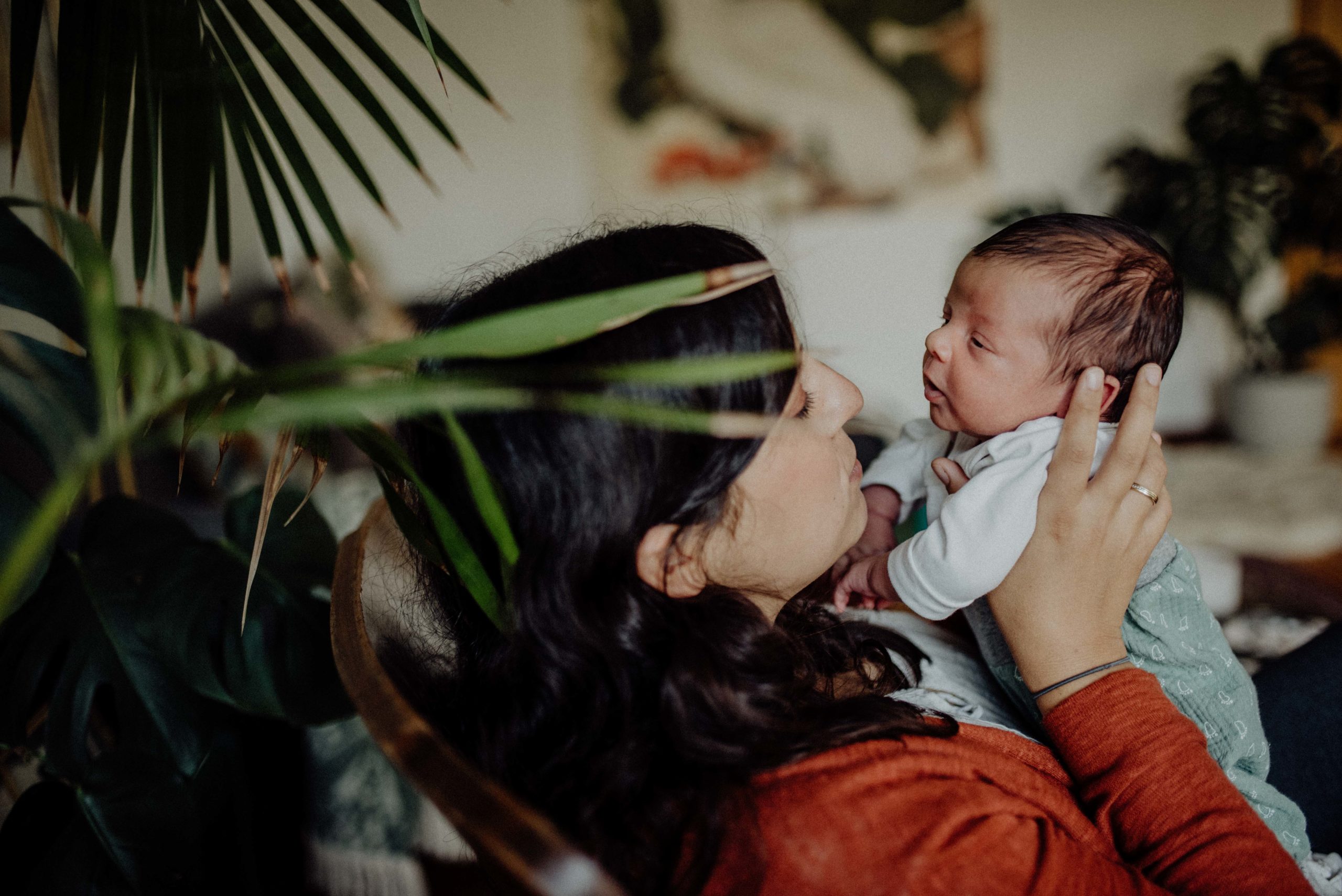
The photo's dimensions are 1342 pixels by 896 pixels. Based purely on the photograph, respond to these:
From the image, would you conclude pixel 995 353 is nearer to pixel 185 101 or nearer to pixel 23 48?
pixel 185 101

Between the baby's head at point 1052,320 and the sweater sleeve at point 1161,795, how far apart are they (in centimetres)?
33

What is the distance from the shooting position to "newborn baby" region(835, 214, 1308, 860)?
0.84 metres

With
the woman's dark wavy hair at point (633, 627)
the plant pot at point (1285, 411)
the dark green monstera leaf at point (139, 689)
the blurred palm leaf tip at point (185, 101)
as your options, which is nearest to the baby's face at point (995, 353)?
the woman's dark wavy hair at point (633, 627)

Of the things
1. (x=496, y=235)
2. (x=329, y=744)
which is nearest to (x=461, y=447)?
(x=329, y=744)

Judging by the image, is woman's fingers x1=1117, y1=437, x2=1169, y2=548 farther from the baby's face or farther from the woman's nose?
the woman's nose

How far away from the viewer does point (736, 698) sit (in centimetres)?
62

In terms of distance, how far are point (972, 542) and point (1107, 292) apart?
0.33m

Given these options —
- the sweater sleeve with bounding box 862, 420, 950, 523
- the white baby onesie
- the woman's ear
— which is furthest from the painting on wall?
the woman's ear

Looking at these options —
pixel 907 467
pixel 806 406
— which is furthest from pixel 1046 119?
pixel 806 406

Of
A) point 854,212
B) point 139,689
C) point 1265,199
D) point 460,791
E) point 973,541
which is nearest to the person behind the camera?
point 460,791

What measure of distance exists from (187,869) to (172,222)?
2.39ft

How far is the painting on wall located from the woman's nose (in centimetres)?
361

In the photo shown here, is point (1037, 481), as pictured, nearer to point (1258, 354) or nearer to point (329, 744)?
point (329, 744)

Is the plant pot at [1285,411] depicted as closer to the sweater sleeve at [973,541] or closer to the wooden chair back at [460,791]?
the sweater sleeve at [973,541]
